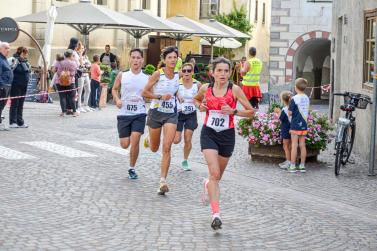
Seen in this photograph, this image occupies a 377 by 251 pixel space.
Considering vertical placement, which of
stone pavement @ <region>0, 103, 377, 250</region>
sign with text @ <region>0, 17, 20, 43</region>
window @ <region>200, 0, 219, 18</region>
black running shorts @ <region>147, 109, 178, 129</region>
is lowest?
stone pavement @ <region>0, 103, 377, 250</region>

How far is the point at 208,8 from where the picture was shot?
5397cm

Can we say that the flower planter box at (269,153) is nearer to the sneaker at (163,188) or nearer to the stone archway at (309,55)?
the sneaker at (163,188)

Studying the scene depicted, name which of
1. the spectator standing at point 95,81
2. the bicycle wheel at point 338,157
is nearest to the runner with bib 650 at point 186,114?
the bicycle wheel at point 338,157

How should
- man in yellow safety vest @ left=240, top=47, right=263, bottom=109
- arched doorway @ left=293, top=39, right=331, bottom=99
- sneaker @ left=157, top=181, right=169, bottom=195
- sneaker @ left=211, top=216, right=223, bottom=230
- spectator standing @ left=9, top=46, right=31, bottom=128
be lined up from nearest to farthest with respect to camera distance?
1. sneaker @ left=211, top=216, right=223, bottom=230
2. sneaker @ left=157, top=181, right=169, bottom=195
3. spectator standing @ left=9, top=46, right=31, bottom=128
4. man in yellow safety vest @ left=240, top=47, right=263, bottom=109
5. arched doorway @ left=293, top=39, right=331, bottom=99

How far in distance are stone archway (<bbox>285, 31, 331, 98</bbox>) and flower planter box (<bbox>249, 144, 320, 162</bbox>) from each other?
1959 centimetres

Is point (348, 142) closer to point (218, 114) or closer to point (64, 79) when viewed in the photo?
point (218, 114)

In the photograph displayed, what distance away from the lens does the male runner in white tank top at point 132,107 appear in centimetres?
1246

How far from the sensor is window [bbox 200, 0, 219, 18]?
53.9 m

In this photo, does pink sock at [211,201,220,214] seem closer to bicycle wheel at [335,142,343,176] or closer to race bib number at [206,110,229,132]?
race bib number at [206,110,229,132]

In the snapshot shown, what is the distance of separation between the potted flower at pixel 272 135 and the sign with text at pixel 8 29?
1152 centimetres

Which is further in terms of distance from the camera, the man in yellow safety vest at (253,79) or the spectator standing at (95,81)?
the spectator standing at (95,81)

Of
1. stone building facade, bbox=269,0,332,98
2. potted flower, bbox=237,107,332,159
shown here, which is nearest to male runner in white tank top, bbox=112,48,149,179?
potted flower, bbox=237,107,332,159

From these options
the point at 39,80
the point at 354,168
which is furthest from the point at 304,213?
the point at 39,80

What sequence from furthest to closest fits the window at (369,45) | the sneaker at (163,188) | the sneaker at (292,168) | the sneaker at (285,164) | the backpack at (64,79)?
the backpack at (64,79), the window at (369,45), the sneaker at (285,164), the sneaker at (292,168), the sneaker at (163,188)
